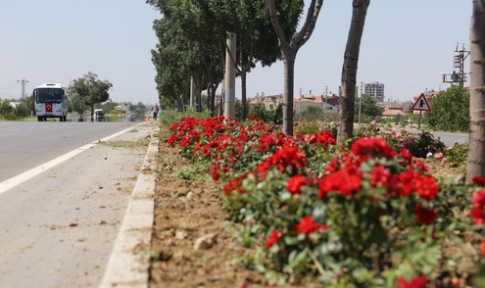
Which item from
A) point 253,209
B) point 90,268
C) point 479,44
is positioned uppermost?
point 479,44

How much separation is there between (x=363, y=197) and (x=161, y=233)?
1.86 metres

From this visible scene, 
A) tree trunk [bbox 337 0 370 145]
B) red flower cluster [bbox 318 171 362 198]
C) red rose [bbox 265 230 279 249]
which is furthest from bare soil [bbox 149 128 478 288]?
tree trunk [bbox 337 0 370 145]

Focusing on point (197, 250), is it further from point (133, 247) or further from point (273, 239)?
point (273, 239)

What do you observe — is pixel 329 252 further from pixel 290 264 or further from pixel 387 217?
pixel 387 217

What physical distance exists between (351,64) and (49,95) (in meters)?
39.7

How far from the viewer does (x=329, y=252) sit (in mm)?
2400

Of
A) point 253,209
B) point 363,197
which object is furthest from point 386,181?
point 253,209

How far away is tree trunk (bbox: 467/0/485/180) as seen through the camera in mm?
4012

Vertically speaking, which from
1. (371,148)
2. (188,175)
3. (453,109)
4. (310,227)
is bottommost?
(188,175)

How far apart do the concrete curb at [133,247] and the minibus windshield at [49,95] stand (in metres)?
39.6

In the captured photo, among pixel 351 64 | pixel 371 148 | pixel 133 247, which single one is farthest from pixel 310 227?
pixel 351 64

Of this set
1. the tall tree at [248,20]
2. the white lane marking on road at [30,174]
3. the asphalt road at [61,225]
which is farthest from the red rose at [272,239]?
the tall tree at [248,20]

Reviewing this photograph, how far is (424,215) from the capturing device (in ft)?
8.02

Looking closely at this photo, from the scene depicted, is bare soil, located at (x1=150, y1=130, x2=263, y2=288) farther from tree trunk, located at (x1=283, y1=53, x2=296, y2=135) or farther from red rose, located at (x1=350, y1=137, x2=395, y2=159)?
tree trunk, located at (x1=283, y1=53, x2=296, y2=135)
